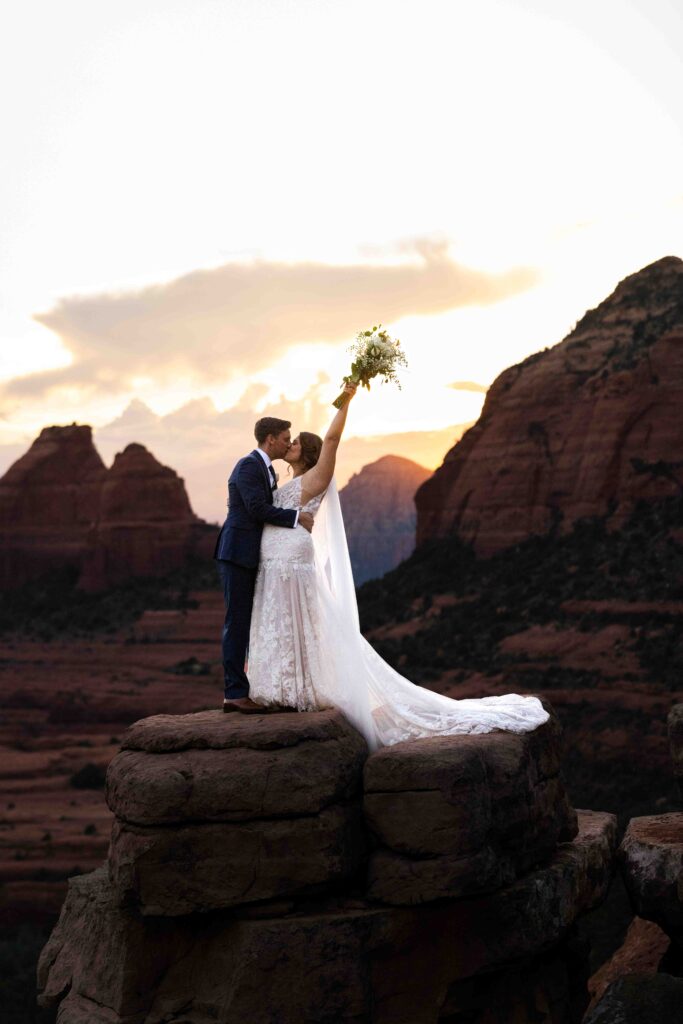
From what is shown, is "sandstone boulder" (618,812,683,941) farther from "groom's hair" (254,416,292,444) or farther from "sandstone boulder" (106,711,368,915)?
"groom's hair" (254,416,292,444)

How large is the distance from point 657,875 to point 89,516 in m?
83.2

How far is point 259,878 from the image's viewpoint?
26.5ft

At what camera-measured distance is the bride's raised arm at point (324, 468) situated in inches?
369

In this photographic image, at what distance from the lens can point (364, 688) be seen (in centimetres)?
929

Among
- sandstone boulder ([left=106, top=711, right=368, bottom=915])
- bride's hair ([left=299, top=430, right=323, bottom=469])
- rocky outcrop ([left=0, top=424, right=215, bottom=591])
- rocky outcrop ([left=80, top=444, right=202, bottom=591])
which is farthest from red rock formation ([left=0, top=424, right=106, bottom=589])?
sandstone boulder ([left=106, top=711, right=368, bottom=915])

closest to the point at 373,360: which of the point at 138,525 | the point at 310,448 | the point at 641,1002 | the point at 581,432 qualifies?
the point at 310,448

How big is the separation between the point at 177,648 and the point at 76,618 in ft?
49.3

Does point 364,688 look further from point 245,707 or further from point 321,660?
point 245,707

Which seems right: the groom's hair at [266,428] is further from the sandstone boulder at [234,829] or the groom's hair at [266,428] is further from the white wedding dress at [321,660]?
the sandstone boulder at [234,829]

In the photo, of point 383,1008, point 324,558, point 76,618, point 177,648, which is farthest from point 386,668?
point 76,618

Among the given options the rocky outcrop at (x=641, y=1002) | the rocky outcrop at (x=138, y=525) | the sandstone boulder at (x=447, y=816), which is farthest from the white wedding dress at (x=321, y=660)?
the rocky outcrop at (x=138, y=525)

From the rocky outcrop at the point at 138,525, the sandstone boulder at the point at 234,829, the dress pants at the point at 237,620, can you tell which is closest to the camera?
the sandstone boulder at the point at 234,829

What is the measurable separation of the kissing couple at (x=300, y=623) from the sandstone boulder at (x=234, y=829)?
85cm

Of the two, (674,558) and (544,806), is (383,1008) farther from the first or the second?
(674,558)
